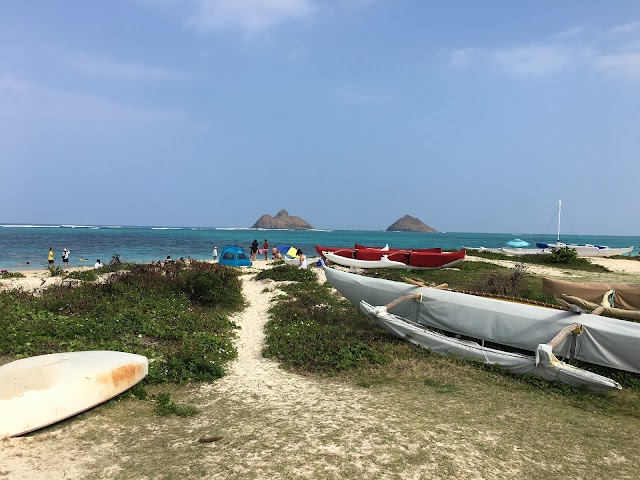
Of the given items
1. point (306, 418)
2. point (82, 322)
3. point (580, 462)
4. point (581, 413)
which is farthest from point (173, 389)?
point (581, 413)

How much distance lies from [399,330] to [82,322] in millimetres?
7708

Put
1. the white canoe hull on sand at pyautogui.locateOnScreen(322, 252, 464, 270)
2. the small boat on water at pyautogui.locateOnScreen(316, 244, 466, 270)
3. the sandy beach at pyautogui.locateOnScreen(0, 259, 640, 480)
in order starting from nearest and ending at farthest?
1. the sandy beach at pyautogui.locateOnScreen(0, 259, 640, 480)
2. the small boat on water at pyautogui.locateOnScreen(316, 244, 466, 270)
3. the white canoe hull on sand at pyautogui.locateOnScreen(322, 252, 464, 270)

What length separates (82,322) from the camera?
10.6 meters

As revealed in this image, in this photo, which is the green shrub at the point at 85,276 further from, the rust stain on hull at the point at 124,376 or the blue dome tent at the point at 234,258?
the rust stain on hull at the point at 124,376

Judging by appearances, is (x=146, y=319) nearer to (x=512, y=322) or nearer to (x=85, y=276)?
(x=85, y=276)

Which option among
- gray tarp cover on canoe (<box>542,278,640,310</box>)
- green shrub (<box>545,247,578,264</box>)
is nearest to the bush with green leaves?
gray tarp cover on canoe (<box>542,278,640,310</box>)

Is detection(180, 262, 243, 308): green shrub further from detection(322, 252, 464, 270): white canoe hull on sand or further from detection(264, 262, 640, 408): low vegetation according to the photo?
detection(322, 252, 464, 270): white canoe hull on sand

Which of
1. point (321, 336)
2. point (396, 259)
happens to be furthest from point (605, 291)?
point (396, 259)

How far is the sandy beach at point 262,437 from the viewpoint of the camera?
4.73 m

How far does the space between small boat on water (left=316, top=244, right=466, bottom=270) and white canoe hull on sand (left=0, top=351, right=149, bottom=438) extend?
1669 centimetres

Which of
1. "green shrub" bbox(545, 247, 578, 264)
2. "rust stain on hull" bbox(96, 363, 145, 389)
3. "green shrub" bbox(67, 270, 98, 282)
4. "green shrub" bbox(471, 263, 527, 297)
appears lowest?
"rust stain on hull" bbox(96, 363, 145, 389)

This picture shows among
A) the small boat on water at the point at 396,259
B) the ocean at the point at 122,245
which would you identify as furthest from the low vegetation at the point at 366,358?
the ocean at the point at 122,245

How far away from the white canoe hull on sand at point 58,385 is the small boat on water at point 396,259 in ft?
54.8

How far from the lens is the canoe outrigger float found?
318 inches
